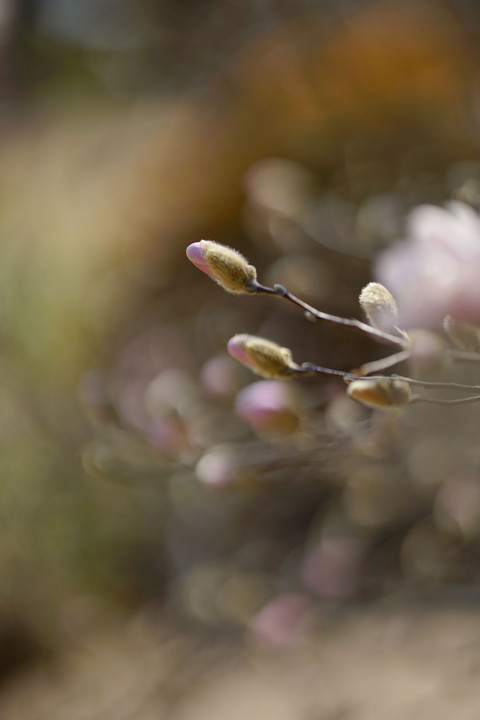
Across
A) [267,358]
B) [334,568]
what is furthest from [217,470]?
[334,568]

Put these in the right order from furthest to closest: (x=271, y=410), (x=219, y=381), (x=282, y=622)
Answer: (x=282, y=622) < (x=219, y=381) < (x=271, y=410)

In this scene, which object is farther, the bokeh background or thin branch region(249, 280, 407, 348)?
the bokeh background

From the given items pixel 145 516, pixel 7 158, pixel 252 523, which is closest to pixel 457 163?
pixel 252 523

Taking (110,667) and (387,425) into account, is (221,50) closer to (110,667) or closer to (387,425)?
(387,425)

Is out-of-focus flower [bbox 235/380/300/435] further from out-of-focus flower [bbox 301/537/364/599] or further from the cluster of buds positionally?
out-of-focus flower [bbox 301/537/364/599]

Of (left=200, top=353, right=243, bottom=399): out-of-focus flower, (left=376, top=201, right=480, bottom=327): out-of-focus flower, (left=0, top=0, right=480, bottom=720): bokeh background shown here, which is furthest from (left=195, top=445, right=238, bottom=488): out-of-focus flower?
(left=376, top=201, right=480, bottom=327): out-of-focus flower

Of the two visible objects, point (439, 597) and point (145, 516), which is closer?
point (439, 597)

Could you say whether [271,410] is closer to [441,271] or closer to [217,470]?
[217,470]
